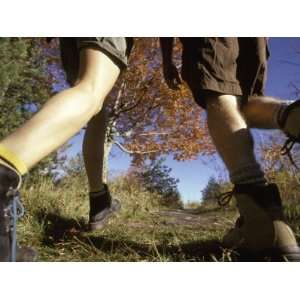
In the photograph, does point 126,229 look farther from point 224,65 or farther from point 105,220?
point 224,65

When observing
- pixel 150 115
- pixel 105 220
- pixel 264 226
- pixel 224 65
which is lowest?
pixel 105 220

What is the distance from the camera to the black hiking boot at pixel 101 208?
136cm

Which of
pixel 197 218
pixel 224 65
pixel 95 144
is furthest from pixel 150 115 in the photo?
pixel 224 65

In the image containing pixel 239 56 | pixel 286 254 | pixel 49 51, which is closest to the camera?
pixel 286 254

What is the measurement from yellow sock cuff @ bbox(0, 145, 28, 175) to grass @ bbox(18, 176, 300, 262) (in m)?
0.35

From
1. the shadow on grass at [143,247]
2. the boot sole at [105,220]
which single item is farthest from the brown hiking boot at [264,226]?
the boot sole at [105,220]

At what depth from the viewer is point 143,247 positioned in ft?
3.61

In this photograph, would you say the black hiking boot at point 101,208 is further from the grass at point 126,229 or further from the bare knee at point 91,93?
the bare knee at point 91,93

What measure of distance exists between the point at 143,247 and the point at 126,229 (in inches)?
7.4

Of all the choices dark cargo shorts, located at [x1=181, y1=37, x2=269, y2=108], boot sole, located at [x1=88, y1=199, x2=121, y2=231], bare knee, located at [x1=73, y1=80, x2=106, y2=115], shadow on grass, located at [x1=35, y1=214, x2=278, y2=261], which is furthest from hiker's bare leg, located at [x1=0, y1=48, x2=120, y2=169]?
boot sole, located at [x1=88, y1=199, x2=121, y2=231]
